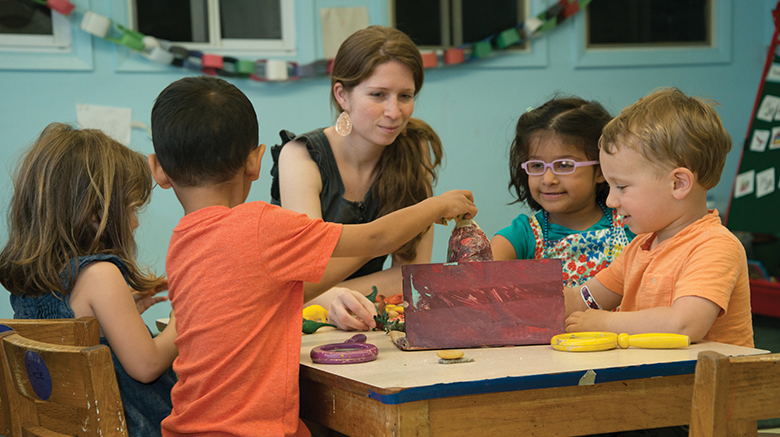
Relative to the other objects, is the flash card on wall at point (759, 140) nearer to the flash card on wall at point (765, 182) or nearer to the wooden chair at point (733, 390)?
the flash card on wall at point (765, 182)

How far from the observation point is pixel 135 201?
140cm

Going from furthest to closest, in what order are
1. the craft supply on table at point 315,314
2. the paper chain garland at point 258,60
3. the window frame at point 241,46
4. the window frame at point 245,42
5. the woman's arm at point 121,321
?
the window frame at point 245,42 < the window frame at point 241,46 < the paper chain garland at point 258,60 < the craft supply on table at point 315,314 < the woman's arm at point 121,321

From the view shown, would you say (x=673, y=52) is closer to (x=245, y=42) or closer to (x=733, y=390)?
(x=245, y=42)

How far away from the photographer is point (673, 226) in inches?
47.3

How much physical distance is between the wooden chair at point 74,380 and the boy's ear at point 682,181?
93cm

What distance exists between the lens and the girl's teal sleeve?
5.53 feet

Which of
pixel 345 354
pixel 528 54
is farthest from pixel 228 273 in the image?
pixel 528 54

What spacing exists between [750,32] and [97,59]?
11.0ft

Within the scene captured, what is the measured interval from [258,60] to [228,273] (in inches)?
91.6

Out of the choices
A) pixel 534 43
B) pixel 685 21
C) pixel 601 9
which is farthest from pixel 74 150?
pixel 685 21

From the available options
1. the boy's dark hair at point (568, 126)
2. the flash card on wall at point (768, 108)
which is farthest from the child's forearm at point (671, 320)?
the flash card on wall at point (768, 108)

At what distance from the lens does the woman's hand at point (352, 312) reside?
124cm

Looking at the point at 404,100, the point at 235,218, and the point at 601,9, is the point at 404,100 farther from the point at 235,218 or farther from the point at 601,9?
the point at 601,9

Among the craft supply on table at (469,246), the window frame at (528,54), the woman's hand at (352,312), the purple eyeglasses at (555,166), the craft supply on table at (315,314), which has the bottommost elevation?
the craft supply on table at (315,314)
